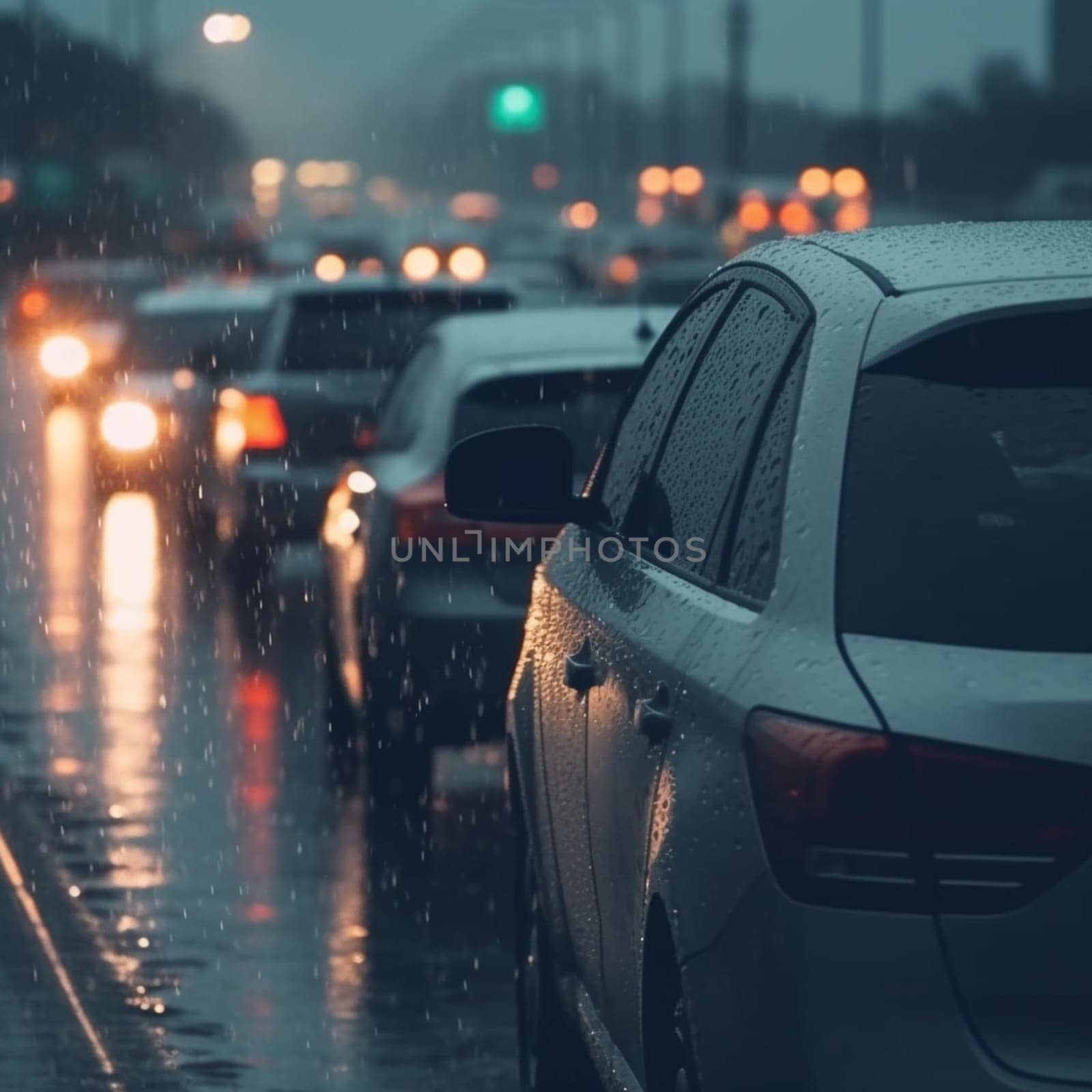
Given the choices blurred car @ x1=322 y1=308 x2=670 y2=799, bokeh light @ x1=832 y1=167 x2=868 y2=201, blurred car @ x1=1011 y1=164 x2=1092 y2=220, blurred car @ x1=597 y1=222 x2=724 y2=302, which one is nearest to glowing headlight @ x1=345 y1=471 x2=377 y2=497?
blurred car @ x1=322 y1=308 x2=670 y2=799

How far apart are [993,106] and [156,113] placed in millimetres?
46444

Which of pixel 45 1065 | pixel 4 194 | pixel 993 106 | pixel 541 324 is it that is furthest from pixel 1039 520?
pixel 993 106

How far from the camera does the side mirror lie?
521 centimetres

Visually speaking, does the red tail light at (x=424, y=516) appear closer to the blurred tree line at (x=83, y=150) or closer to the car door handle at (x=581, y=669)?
the car door handle at (x=581, y=669)

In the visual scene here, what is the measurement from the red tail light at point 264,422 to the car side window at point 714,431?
9.45m

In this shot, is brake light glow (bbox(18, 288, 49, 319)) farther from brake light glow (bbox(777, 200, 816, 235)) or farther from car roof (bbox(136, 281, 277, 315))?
brake light glow (bbox(777, 200, 816, 235))

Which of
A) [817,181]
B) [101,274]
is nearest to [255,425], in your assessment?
[101,274]

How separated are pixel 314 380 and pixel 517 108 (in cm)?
3108

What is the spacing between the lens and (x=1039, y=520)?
3504 millimetres

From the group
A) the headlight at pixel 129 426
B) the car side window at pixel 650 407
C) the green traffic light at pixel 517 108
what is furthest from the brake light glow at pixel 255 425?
the green traffic light at pixel 517 108

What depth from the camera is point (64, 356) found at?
34531 millimetres

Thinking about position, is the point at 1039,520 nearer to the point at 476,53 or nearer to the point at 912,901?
the point at 912,901

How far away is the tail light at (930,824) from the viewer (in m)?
3.24

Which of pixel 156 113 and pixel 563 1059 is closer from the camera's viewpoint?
pixel 563 1059
